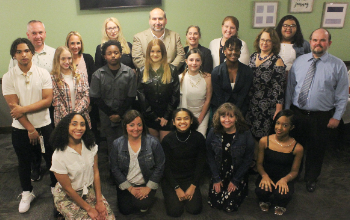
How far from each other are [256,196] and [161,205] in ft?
2.92

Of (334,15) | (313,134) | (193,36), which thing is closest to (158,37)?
(193,36)

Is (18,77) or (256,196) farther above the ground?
(18,77)

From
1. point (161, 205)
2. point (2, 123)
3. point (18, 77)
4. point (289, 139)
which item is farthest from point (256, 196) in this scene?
point (2, 123)

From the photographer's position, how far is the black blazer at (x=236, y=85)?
2.49 m

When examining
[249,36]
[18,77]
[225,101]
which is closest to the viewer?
[18,77]

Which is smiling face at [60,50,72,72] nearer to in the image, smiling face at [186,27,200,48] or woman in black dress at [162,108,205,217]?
woman in black dress at [162,108,205,217]

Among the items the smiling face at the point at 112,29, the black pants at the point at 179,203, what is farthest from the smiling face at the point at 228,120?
the smiling face at the point at 112,29

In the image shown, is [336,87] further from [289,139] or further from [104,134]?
[104,134]

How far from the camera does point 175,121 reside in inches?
92.9

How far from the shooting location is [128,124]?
88.4 inches

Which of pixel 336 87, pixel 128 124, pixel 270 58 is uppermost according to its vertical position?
pixel 270 58

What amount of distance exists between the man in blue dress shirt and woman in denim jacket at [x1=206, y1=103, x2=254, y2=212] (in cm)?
60

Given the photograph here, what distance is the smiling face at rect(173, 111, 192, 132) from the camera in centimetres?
232

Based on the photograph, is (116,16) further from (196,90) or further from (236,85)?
(236,85)
